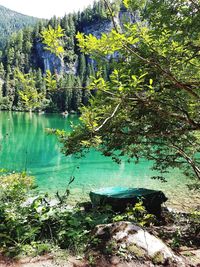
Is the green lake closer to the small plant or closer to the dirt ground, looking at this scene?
the small plant

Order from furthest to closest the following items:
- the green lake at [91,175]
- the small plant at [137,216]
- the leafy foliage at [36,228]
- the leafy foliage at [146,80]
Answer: the green lake at [91,175], the small plant at [137,216], the leafy foliage at [36,228], the leafy foliage at [146,80]

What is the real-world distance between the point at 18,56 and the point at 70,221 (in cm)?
18358

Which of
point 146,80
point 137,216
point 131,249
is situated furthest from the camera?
point 137,216

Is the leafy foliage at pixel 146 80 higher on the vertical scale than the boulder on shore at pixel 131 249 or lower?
higher

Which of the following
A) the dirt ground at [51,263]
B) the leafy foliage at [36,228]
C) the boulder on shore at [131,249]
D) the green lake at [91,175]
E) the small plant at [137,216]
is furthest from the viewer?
the green lake at [91,175]

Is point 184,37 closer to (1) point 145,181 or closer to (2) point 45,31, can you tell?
(2) point 45,31

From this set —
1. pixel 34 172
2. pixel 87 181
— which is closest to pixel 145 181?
pixel 87 181

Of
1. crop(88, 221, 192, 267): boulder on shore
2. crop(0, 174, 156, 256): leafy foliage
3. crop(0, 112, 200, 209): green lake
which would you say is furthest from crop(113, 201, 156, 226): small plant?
crop(0, 112, 200, 209): green lake

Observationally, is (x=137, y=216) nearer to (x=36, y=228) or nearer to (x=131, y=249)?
(x=131, y=249)

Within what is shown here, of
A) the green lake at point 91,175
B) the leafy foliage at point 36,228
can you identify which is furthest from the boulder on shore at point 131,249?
the green lake at point 91,175

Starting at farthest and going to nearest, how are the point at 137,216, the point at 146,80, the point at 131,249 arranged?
the point at 137,216
the point at 146,80
the point at 131,249

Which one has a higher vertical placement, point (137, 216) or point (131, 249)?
point (131, 249)

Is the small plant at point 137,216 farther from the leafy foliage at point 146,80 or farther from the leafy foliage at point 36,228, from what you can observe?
the leafy foliage at point 146,80

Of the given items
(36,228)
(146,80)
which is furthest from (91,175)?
(146,80)
